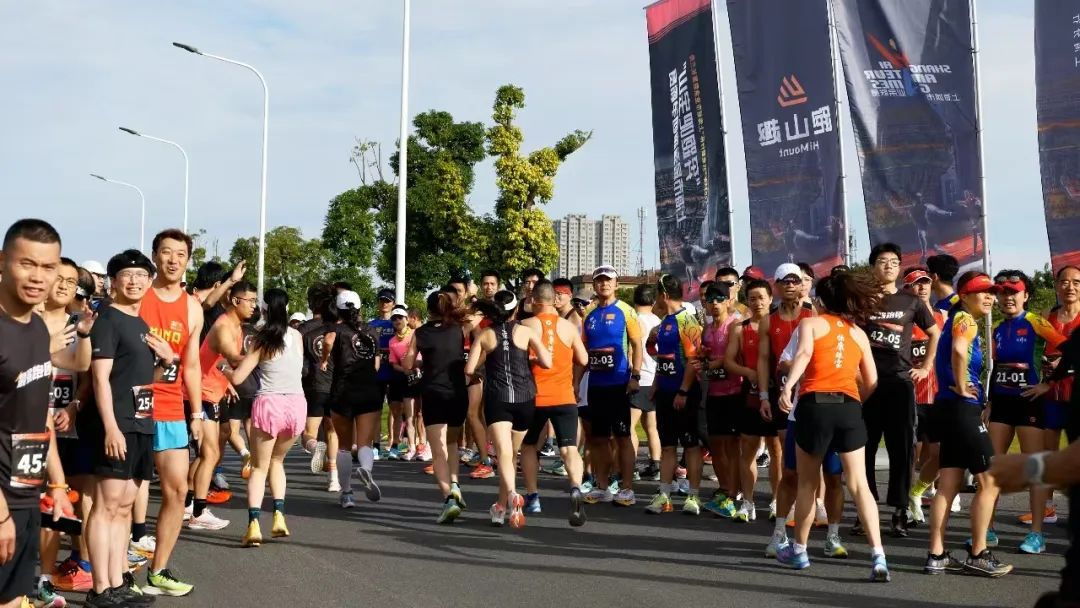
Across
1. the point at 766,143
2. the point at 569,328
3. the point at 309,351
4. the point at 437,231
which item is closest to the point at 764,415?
the point at 569,328

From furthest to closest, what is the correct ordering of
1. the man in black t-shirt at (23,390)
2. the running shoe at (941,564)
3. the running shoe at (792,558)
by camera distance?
1. the running shoe at (792,558)
2. the running shoe at (941,564)
3. the man in black t-shirt at (23,390)

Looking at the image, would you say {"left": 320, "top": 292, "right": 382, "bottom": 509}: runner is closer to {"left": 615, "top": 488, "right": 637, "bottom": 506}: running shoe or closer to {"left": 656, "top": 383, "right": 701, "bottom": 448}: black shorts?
{"left": 615, "top": 488, "right": 637, "bottom": 506}: running shoe

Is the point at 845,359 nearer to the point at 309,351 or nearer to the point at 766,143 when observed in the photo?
the point at 309,351

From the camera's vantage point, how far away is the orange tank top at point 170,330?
8.15 metres

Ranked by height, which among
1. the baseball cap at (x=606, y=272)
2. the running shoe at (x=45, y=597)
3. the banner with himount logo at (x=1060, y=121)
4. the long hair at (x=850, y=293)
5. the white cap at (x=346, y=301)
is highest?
the banner with himount logo at (x=1060, y=121)

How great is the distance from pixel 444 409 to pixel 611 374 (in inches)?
68.7

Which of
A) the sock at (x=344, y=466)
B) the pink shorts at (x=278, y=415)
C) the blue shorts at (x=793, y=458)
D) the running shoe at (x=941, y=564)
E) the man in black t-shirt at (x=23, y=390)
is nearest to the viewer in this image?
the man in black t-shirt at (x=23, y=390)

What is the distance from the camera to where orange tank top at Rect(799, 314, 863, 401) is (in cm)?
860

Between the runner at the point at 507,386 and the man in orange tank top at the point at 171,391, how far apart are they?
10.6ft

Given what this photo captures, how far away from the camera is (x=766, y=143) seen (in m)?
19.8

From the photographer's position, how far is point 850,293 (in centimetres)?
867

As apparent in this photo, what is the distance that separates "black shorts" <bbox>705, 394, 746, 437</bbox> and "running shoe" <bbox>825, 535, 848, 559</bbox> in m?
1.97

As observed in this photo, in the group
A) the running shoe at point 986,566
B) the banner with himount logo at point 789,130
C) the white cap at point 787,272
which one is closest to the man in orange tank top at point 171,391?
the white cap at point 787,272

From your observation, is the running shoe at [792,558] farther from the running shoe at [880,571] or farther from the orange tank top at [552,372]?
the orange tank top at [552,372]
